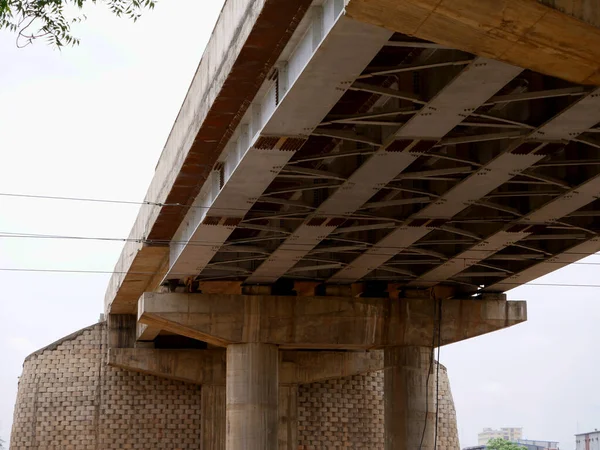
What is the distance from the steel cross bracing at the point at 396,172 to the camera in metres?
19.6

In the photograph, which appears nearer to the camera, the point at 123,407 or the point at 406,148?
the point at 406,148

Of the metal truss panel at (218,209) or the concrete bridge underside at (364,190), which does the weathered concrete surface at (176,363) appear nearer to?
the concrete bridge underside at (364,190)

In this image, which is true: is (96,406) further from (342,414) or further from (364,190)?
(364,190)

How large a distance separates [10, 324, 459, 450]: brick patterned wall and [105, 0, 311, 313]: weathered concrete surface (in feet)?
52.2

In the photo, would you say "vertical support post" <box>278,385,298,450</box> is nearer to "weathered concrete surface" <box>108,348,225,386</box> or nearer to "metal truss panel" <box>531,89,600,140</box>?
"weathered concrete surface" <box>108,348,225,386</box>

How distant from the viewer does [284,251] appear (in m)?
32.9

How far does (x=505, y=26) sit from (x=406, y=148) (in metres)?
8.35

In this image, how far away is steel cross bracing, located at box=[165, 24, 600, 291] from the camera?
1956cm

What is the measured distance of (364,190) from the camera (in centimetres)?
2644

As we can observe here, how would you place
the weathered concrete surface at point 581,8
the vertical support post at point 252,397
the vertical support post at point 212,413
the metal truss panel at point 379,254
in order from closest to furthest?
the weathered concrete surface at point 581,8 < the metal truss panel at point 379,254 < the vertical support post at point 252,397 < the vertical support post at point 212,413

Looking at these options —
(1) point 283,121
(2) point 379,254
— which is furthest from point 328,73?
(2) point 379,254

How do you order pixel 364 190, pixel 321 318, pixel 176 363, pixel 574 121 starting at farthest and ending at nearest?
pixel 176 363 < pixel 321 318 < pixel 364 190 < pixel 574 121

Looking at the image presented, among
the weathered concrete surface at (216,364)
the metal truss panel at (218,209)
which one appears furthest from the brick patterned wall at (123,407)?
the metal truss panel at (218,209)

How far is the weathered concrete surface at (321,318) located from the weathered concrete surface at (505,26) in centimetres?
2200
